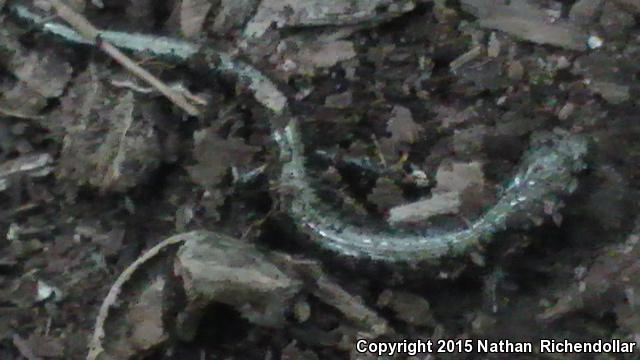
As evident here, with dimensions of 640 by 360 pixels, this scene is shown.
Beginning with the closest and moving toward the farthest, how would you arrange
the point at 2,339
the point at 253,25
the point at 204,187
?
1. the point at 2,339
2. the point at 204,187
3. the point at 253,25

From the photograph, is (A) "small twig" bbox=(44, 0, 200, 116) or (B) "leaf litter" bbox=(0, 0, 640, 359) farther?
(A) "small twig" bbox=(44, 0, 200, 116)

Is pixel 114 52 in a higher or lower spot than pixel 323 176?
higher

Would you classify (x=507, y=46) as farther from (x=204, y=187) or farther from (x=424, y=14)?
(x=204, y=187)

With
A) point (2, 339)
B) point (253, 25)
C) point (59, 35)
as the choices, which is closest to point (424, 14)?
point (253, 25)

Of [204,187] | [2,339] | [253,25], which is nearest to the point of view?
[2,339]

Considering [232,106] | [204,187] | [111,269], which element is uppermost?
[232,106]

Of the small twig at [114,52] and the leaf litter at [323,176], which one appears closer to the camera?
the leaf litter at [323,176]

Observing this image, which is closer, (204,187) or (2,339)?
(2,339)

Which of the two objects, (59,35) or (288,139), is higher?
(59,35)
